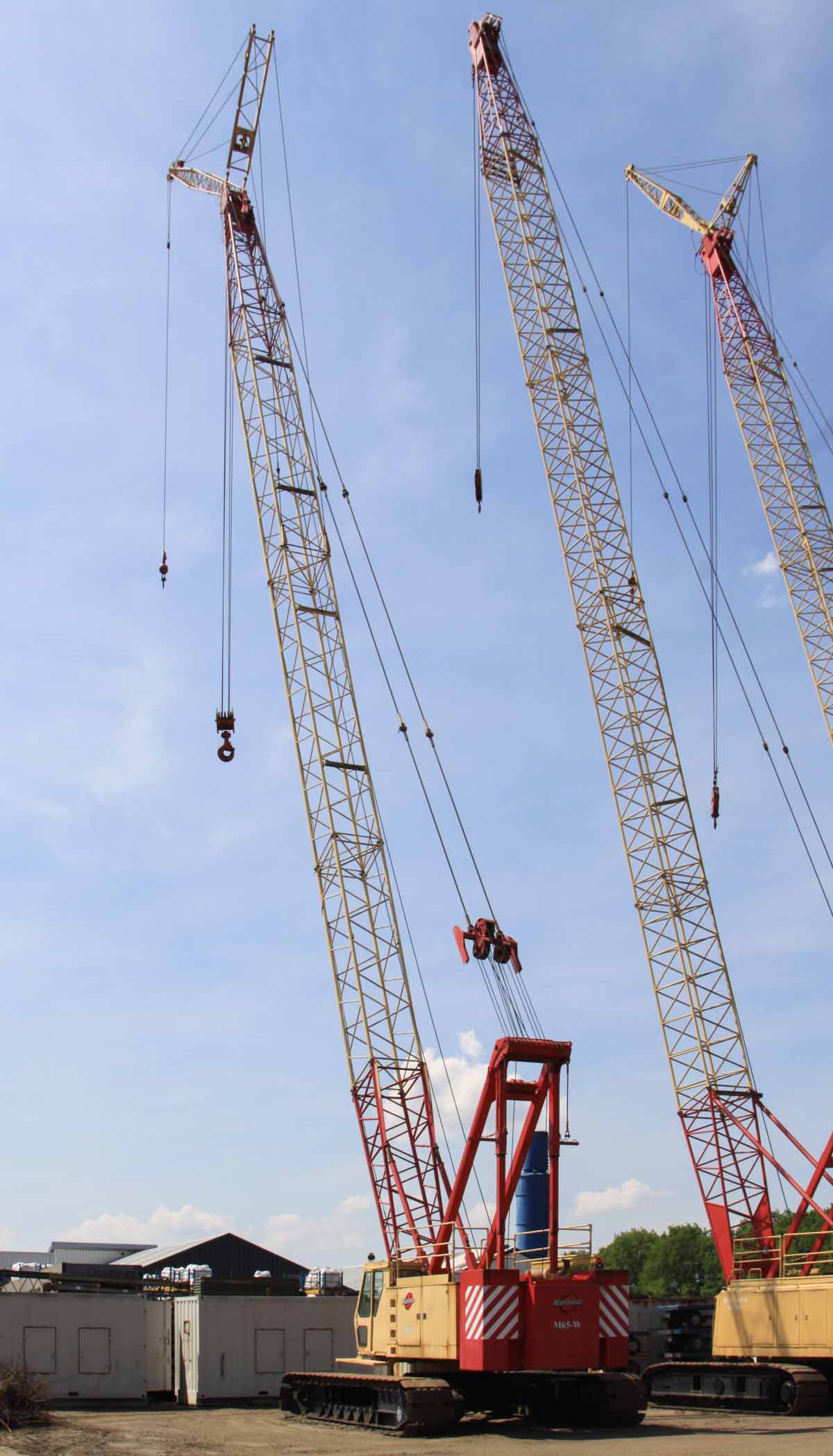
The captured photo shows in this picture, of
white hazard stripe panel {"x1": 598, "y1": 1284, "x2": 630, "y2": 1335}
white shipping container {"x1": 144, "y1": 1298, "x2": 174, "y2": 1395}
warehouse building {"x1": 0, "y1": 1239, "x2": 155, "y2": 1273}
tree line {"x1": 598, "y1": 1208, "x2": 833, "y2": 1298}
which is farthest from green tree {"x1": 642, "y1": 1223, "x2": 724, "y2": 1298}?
white hazard stripe panel {"x1": 598, "y1": 1284, "x2": 630, "y2": 1335}

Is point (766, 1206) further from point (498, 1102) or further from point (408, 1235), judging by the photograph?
point (498, 1102)

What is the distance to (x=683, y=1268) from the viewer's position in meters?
140

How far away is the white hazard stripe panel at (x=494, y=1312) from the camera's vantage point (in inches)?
985

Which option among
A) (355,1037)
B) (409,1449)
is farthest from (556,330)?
(409,1449)

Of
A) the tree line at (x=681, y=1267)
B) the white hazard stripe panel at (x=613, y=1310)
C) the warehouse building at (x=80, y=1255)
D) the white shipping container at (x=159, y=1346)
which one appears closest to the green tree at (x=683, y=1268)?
the tree line at (x=681, y=1267)

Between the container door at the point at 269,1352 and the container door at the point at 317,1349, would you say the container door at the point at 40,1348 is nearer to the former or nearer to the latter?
the container door at the point at 269,1352

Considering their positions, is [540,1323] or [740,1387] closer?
[540,1323]

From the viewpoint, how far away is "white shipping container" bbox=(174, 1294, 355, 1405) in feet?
115

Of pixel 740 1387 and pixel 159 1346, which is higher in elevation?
pixel 159 1346

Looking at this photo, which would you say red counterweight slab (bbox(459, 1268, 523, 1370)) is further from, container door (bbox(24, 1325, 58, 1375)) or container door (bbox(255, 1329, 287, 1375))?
container door (bbox(24, 1325, 58, 1375))

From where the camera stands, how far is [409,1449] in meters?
22.1

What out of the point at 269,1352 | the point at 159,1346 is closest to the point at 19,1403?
the point at 159,1346

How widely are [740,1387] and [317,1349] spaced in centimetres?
1138

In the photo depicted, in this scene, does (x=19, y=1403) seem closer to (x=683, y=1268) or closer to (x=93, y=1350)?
(x=93, y=1350)
